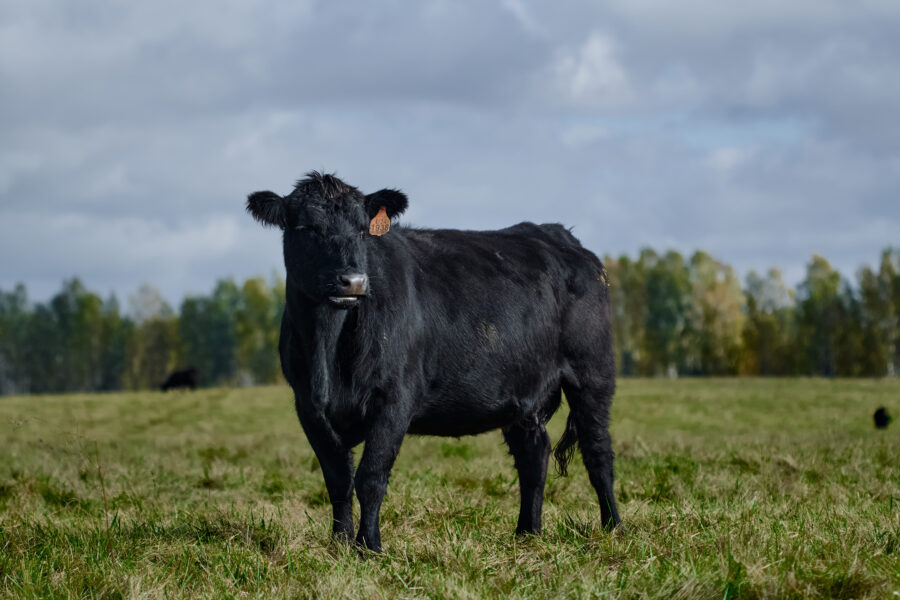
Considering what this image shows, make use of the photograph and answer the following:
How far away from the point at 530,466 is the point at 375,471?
1863mm

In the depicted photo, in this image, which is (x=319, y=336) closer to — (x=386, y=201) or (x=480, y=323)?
(x=386, y=201)

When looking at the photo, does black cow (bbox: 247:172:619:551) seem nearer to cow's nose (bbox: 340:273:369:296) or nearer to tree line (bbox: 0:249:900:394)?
cow's nose (bbox: 340:273:369:296)

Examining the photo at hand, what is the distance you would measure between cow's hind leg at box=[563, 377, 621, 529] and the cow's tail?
0.10m

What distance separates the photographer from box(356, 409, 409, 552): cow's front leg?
5.64 meters

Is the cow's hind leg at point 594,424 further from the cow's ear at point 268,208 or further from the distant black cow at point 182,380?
the distant black cow at point 182,380

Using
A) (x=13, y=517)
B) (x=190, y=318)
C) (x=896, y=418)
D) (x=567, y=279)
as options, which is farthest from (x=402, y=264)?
(x=190, y=318)

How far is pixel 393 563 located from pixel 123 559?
1.68 metres

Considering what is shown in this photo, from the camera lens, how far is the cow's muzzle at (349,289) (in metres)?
5.49

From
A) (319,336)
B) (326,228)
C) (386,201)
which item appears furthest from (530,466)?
(326,228)

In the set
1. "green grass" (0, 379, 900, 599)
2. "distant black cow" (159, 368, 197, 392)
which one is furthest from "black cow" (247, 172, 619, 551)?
"distant black cow" (159, 368, 197, 392)

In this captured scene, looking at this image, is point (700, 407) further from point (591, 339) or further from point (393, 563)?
point (393, 563)

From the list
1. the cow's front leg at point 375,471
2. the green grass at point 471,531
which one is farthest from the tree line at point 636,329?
the cow's front leg at point 375,471

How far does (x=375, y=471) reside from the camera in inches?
224

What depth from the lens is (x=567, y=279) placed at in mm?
7484
